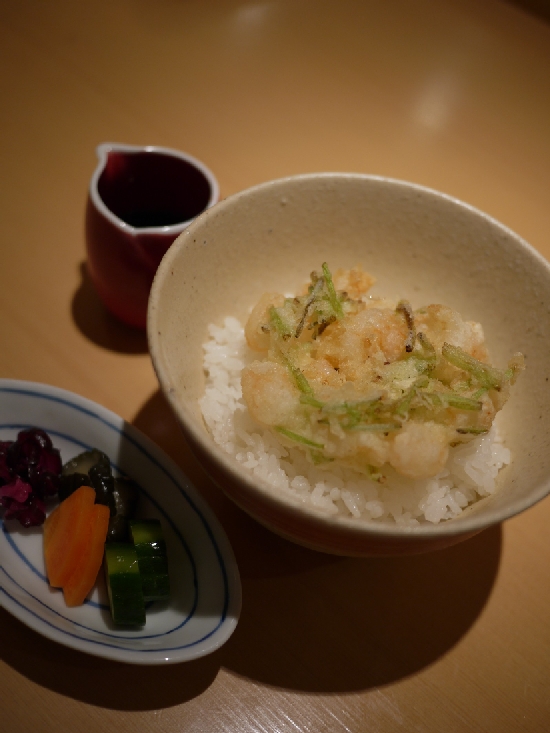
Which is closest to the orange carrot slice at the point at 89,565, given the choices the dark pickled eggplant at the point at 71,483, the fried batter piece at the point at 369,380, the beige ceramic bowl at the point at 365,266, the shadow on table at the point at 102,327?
the dark pickled eggplant at the point at 71,483

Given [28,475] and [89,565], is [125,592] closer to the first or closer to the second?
[89,565]

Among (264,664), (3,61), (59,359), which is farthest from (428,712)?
(3,61)

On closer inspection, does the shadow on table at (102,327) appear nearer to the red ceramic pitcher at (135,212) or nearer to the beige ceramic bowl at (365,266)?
the red ceramic pitcher at (135,212)

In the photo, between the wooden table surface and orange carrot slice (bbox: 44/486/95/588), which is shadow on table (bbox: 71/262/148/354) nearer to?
the wooden table surface

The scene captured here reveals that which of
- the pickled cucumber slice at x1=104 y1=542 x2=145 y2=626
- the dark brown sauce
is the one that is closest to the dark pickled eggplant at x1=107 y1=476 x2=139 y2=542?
the pickled cucumber slice at x1=104 y1=542 x2=145 y2=626

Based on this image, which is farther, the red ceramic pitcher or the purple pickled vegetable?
the red ceramic pitcher

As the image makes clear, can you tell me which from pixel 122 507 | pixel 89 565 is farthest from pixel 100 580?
pixel 122 507
